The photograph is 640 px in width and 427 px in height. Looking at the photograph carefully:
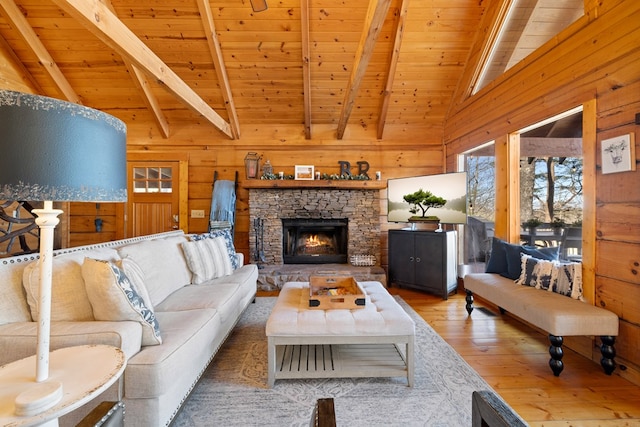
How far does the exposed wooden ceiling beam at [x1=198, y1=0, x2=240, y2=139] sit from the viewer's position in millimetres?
3174

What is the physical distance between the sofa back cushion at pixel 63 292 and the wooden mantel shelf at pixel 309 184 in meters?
2.95

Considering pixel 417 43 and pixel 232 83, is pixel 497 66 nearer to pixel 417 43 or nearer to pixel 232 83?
pixel 417 43

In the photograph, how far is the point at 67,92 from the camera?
13.3 feet

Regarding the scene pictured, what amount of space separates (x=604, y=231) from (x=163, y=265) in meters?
3.41

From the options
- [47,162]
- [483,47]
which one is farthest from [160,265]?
[483,47]

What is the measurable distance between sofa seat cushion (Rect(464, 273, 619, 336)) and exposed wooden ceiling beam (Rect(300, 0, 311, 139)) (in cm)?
319

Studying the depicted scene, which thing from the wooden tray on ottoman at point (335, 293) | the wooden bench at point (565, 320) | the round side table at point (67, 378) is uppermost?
the round side table at point (67, 378)

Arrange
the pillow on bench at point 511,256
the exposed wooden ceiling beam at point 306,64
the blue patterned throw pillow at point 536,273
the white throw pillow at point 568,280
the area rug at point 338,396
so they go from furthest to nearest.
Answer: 1. the exposed wooden ceiling beam at point 306,64
2. the pillow on bench at point 511,256
3. the blue patterned throw pillow at point 536,273
4. the white throw pillow at point 568,280
5. the area rug at point 338,396

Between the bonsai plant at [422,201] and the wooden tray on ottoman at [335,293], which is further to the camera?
the bonsai plant at [422,201]

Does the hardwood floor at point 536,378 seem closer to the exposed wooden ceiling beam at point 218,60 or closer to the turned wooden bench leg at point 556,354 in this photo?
the turned wooden bench leg at point 556,354

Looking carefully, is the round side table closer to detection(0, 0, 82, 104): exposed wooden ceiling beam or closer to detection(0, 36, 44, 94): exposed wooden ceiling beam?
detection(0, 0, 82, 104): exposed wooden ceiling beam

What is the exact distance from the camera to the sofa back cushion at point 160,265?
2092 millimetres

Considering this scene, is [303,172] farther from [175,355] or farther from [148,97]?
[175,355]

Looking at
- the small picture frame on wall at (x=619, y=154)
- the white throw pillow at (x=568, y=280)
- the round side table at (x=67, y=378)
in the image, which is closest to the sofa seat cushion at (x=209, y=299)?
the round side table at (x=67, y=378)
